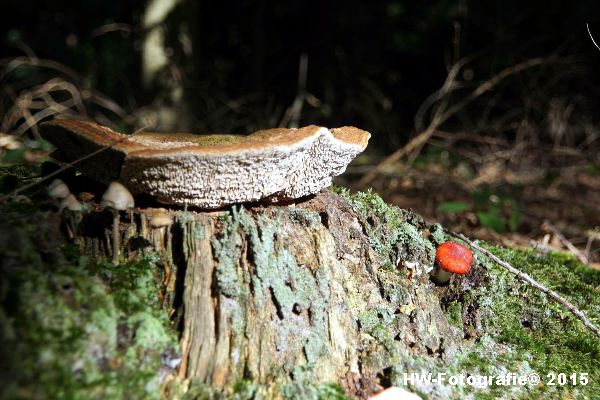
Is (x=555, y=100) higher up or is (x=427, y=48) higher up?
(x=427, y=48)

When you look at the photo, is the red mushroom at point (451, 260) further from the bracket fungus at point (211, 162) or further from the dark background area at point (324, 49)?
the dark background area at point (324, 49)

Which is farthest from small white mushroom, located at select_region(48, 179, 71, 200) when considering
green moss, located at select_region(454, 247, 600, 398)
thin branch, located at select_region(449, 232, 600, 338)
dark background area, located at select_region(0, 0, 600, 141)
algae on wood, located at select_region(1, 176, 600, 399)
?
dark background area, located at select_region(0, 0, 600, 141)

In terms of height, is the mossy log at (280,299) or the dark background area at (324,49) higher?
the dark background area at (324,49)

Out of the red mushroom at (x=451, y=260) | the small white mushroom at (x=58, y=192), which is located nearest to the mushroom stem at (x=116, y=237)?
the small white mushroom at (x=58, y=192)

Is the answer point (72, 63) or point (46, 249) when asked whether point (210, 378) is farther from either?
point (72, 63)

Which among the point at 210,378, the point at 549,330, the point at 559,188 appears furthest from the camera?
the point at 559,188

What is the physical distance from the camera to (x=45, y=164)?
7.64 ft

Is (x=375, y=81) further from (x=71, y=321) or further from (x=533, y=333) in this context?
(x=71, y=321)

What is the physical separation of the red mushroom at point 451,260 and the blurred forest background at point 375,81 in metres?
3.46

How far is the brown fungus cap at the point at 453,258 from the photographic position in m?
2.35

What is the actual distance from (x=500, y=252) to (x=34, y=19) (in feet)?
39.5

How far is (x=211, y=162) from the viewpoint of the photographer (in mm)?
1790

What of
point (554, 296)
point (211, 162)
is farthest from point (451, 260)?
point (211, 162)

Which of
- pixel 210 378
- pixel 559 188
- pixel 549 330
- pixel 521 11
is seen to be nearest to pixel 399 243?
pixel 549 330
